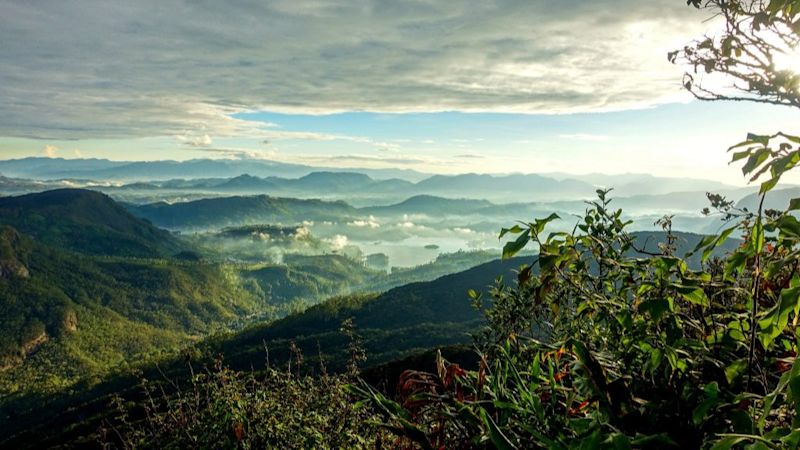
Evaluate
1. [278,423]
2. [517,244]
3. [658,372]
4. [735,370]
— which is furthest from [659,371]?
[278,423]

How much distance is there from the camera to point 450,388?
3.29m

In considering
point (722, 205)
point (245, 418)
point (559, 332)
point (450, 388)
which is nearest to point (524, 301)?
point (559, 332)

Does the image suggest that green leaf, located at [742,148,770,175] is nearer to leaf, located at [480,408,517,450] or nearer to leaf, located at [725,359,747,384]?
leaf, located at [725,359,747,384]

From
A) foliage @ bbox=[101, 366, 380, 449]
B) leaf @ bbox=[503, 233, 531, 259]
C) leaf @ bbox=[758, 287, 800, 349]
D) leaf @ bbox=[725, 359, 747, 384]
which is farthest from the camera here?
foliage @ bbox=[101, 366, 380, 449]

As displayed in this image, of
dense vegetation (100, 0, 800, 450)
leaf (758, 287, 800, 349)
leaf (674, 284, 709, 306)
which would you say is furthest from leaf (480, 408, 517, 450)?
leaf (758, 287, 800, 349)

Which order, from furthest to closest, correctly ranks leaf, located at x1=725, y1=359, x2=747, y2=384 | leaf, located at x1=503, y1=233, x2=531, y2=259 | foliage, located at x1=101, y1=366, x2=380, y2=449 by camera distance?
1. foliage, located at x1=101, y1=366, x2=380, y2=449
2. leaf, located at x1=503, y1=233, x2=531, y2=259
3. leaf, located at x1=725, y1=359, x2=747, y2=384

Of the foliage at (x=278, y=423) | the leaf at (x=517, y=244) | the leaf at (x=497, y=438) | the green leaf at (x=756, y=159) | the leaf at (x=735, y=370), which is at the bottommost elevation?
the foliage at (x=278, y=423)

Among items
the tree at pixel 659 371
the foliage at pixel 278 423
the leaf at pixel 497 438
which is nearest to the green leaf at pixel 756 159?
the tree at pixel 659 371

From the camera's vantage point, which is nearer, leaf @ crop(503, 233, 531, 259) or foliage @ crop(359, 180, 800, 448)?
foliage @ crop(359, 180, 800, 448)

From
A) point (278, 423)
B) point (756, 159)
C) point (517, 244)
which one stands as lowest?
point (278, 423)

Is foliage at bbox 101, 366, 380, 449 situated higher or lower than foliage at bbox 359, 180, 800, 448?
lower

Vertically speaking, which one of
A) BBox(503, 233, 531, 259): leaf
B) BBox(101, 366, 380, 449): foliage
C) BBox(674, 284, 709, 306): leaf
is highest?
BBox(503, 233, 531, 259): leaf

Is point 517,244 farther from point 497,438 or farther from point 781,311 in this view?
point 781,311

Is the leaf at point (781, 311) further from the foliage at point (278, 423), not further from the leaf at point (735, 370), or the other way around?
the foliage at point (278, 423)
